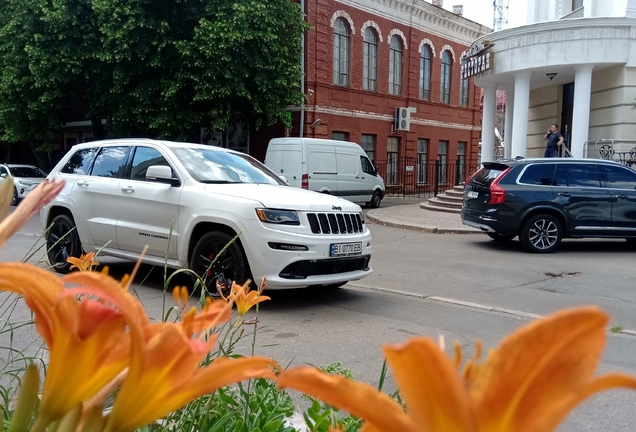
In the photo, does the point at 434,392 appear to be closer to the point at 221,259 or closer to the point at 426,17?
the point at 221,259

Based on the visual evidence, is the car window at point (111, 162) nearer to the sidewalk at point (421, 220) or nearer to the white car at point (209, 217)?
the white car at point (209, 217)

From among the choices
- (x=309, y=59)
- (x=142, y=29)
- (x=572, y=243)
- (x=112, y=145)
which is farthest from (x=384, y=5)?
(x=112, y=145)

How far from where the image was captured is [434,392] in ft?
1.35

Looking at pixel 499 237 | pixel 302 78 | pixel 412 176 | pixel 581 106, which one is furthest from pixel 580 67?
pixel 412 176

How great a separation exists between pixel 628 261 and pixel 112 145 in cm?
847

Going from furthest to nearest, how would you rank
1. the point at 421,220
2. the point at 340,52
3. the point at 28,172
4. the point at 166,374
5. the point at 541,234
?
the point at 340,52 < the point at 28,172 < the point at 421,220 < the point at 541,234 < the point at 166,374

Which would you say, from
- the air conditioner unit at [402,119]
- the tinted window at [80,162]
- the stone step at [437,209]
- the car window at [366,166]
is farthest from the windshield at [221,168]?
the air conditioner unit at [402,119]

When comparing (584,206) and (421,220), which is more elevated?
(584,206)

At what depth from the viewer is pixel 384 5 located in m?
26.9

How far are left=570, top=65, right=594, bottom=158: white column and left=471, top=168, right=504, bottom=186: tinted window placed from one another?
7385 millimetres

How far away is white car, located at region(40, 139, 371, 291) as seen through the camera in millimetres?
5840

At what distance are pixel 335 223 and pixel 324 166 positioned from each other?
12832 mm

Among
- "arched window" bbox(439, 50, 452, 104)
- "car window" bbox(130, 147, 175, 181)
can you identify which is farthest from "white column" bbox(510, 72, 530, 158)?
"car window" bbox(130, 147, 175, 181)

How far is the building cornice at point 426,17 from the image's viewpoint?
26.5 metres
